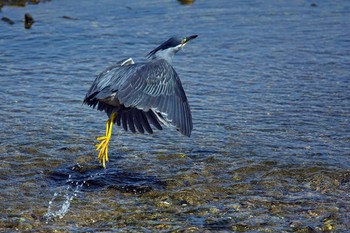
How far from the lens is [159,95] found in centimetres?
558

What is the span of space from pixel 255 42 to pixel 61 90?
2682 millimetres

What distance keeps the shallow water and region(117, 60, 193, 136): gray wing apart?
19.9 inches

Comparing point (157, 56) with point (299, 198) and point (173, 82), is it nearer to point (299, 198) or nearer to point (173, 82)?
point (173, 82)

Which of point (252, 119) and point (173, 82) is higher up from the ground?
point (173, 82)

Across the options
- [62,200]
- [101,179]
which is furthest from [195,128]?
[62,200]

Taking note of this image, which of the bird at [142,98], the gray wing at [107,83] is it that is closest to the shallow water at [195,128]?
the bird at [142,98]

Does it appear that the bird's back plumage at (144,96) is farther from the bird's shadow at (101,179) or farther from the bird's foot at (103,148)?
the bird's shadow at (101,179)

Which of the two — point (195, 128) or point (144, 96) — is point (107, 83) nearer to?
point (144, 96)

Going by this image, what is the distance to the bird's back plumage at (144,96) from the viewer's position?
216 inches

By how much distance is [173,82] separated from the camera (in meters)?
5.72

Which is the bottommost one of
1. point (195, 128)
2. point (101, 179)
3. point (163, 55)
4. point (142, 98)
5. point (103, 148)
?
point (101, 179)

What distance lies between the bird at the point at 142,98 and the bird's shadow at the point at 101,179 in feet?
0.40

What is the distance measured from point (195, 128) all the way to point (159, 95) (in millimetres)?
1269

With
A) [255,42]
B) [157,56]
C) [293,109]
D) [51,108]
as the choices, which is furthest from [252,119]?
[255,42]
